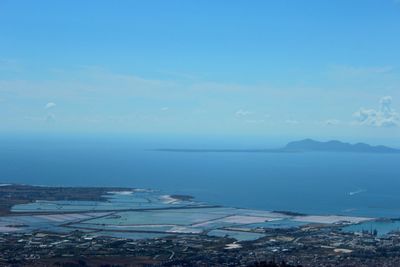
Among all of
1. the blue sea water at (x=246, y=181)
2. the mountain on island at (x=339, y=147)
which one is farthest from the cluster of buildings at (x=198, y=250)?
the mountain on island at (x=339, y=147)

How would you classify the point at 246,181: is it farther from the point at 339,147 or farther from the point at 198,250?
the point at 339,147

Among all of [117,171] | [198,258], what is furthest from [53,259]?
[117,171]

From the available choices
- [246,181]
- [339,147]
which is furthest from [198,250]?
[339,147]

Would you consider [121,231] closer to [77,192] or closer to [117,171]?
[77,192]

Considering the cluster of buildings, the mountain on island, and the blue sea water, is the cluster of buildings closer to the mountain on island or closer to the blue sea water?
the blue sea water

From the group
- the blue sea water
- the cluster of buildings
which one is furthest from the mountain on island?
the cluster of buildings

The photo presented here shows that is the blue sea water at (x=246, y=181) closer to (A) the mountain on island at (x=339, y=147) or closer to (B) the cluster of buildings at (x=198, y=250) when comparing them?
(B) the cluster of buildings at (x=198, y=250)

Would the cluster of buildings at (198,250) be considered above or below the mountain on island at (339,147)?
below

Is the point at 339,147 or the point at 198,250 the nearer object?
the point at 198,250

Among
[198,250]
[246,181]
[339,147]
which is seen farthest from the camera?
[339,147]

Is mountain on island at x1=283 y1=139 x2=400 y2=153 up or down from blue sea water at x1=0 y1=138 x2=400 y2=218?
up

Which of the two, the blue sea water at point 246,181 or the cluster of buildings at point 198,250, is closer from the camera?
the cluster of buildings at point 198,250
